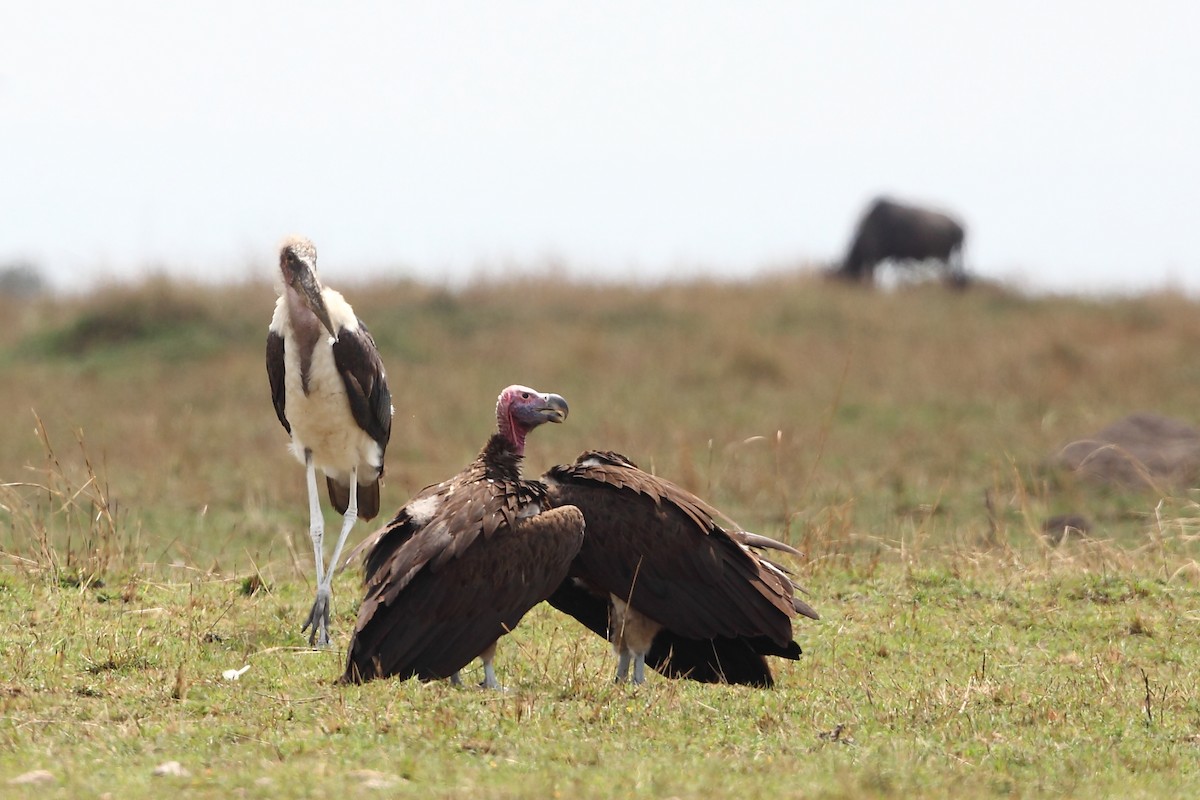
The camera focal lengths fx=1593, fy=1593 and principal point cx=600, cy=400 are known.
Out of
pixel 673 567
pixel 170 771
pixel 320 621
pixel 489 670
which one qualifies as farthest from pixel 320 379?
pixel 170 771

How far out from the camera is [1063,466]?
13.3 m

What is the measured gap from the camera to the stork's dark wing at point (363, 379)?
7129mm

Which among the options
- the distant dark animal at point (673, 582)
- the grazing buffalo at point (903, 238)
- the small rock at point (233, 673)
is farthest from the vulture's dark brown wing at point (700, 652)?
the grazing buffalo at point (903, 238)

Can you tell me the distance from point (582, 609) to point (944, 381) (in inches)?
473

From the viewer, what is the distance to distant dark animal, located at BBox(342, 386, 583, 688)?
570 cm

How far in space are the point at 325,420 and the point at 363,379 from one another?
258 millimetres

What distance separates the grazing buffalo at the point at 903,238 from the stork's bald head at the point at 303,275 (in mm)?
19580

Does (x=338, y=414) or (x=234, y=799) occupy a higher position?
(x=338, y=414)

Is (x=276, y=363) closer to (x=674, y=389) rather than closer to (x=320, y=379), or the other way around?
(x=320, y=379)

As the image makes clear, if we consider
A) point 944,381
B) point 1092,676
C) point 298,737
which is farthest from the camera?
point 944,381

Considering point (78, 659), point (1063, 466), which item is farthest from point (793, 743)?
point (1063, 466)

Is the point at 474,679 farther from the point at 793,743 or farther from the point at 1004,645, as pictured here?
the point at 1004,645

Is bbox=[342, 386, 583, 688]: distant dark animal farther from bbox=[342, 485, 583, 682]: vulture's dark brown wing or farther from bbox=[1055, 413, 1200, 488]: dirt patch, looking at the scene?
bbox=[1055, 413, 1200, 488]: dirt patch

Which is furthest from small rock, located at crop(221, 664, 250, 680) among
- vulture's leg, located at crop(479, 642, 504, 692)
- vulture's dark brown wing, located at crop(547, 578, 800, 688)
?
vulture's dark brown wing, located at crop(547, 578, 800, 688)
